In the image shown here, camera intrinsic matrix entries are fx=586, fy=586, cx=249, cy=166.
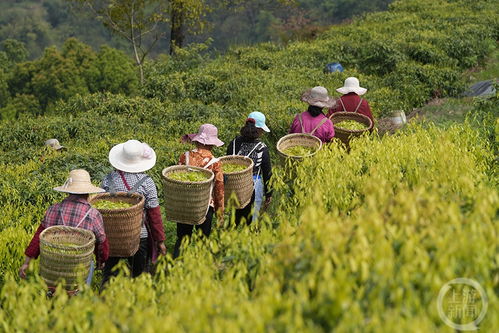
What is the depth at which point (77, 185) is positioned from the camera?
18.6 feet

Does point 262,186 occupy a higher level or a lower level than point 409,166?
lower

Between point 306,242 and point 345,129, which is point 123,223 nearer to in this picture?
point 306,242

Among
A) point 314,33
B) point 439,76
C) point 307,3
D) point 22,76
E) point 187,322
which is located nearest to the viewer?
point 187,322

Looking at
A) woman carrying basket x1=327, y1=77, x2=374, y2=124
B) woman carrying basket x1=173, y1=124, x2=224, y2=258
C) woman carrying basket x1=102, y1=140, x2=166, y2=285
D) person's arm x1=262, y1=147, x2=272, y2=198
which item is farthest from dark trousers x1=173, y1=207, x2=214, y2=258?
woman carrying basket x1=327, y1=77, x2=374, y2=124

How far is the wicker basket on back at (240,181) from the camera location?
692 cm

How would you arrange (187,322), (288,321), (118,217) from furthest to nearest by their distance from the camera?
1. (118,217)
2. (187,322)
3. (288,321)

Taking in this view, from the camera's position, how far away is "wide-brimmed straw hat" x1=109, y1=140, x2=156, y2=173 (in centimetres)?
619

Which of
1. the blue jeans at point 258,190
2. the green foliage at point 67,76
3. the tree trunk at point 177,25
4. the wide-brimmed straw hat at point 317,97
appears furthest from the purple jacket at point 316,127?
the green foliage at point 67,76

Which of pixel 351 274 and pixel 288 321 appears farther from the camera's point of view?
pixel 351 274

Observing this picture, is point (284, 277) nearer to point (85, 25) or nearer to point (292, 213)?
point (292, 213)

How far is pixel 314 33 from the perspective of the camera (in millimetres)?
28250

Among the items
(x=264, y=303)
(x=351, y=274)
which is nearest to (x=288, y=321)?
(x=264, y=303)

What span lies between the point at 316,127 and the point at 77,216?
3.60 m

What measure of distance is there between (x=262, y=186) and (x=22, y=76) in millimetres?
39292
